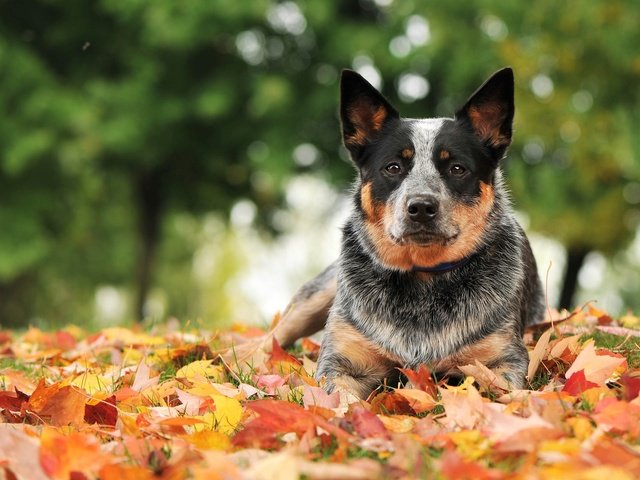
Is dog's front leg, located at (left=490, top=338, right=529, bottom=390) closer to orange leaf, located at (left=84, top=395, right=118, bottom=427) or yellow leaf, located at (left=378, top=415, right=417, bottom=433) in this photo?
yellow leaf, located at (left=378, top=415, right=417, bottom=433)

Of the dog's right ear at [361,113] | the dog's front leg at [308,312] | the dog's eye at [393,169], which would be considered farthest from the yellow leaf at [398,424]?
the dog's front leg at [308,312]

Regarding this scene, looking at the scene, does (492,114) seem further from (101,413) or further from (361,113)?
(101,413)

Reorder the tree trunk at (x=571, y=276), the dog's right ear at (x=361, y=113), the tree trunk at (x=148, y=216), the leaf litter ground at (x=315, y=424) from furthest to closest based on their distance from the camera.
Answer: the tree trunk at (x=148, y=216) → the tree trunk at (x=571, y=276) → the dog's right ear at (x=361, y=113) → the leaf litter ground at (x=315, y=424)

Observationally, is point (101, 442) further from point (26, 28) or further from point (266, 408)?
point (26, 28)

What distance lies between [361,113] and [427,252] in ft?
2.96

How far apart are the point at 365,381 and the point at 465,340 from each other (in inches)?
21.4

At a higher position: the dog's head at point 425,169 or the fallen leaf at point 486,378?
the dog's head at point 425,169

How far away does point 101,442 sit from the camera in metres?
3.19

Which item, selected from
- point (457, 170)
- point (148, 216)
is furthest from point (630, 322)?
point (148, 216)

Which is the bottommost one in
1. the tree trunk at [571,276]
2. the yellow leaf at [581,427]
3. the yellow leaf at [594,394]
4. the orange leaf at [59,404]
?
the tree trunk at [571,276]

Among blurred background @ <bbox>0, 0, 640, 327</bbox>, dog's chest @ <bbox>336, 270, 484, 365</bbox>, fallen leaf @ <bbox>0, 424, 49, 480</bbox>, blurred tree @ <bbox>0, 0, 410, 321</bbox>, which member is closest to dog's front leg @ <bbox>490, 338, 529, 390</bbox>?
dog's chest @ <bbox>336, 270, 484, 365</bbox>

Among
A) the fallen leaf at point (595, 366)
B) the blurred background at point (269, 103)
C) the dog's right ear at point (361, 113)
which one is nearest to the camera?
the fallen leaf at point (595, 366)

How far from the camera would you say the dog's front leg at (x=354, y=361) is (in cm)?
408

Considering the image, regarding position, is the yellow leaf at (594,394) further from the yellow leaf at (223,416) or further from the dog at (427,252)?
the yellow leaf at (223,416)
